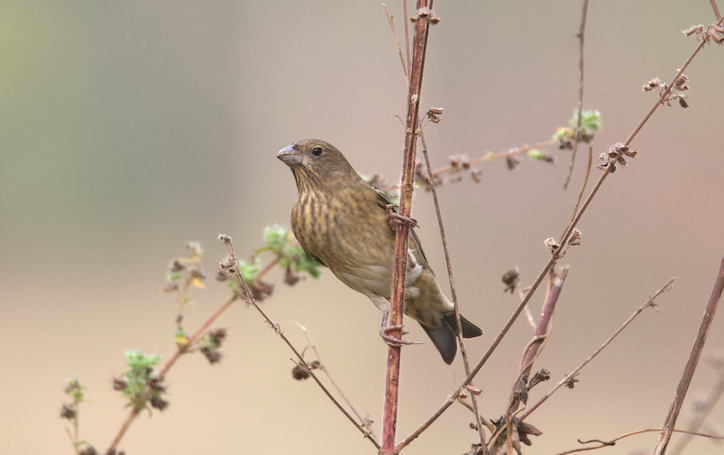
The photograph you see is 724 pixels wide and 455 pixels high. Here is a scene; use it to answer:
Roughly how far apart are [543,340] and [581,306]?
19.5 ft

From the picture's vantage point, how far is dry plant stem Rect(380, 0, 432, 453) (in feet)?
3.09

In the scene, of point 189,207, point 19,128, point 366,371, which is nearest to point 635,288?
point 366,371

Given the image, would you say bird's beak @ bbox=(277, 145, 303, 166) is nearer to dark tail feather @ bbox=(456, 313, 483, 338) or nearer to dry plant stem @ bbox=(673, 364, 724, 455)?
dark tail feather @ bbox=(456, 313, 483, 338)

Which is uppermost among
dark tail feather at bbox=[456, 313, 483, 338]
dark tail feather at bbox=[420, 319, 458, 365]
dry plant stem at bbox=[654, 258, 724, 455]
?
dark tail feather at bbox=[420, 319, 458, 365]

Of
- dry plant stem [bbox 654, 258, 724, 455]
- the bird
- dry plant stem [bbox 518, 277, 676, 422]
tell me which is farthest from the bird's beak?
dry plant stem [bbox 654, 258, 724, 455]

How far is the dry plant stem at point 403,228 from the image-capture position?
94cm

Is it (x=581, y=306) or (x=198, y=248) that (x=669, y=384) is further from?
(x=198, y=248)

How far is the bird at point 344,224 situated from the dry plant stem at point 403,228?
929mm

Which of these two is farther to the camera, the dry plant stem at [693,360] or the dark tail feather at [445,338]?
the dark tail feather at [445,338]

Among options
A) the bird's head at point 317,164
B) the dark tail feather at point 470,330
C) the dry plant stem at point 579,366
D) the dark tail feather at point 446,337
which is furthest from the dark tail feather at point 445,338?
the dry plant stem at point 579,366

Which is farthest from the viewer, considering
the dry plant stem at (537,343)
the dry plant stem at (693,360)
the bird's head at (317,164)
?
the bird's head at (317,164)

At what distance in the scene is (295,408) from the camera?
592cm

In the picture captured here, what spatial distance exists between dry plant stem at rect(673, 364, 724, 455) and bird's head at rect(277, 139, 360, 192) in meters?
1.34

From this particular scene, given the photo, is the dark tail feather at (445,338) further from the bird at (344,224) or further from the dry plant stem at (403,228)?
the dry plant stem at (403,228)
